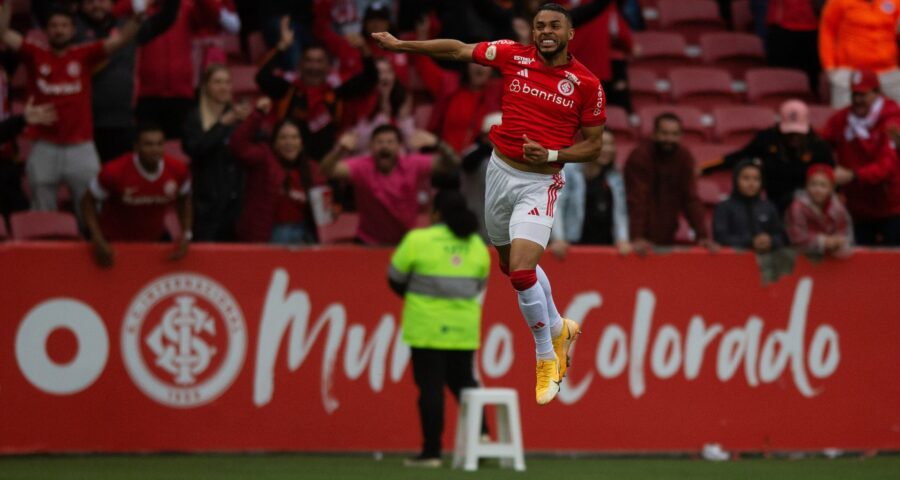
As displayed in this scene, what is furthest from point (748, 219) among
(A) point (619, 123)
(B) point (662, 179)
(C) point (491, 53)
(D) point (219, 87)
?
(C) point (491, 53)

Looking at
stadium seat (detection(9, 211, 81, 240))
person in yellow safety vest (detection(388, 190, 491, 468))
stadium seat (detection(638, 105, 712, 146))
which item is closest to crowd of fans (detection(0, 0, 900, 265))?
stadium seat (detection(9, 211, 81, 240))

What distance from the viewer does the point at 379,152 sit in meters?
12.5

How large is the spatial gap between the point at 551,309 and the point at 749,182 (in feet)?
14.2

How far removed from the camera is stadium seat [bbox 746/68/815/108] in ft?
55.7

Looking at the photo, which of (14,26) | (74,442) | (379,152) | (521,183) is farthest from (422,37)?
(521,183)

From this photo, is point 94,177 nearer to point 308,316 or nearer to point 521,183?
point 308,316

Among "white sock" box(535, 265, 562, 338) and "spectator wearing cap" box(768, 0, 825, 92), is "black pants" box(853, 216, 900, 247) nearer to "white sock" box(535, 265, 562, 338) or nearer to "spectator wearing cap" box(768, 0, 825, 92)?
"spectator wearing cap" box(768, 0, 825, 92)

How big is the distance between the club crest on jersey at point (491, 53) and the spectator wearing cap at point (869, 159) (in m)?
6.03

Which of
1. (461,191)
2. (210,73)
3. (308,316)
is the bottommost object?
(308,316)

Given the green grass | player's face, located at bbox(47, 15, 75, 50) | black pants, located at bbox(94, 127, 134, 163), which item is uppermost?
player's face, located at bbox(47, 15, 75, 50)

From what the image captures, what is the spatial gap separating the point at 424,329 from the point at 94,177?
9.54 feet

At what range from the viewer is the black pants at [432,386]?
11500 millimetres

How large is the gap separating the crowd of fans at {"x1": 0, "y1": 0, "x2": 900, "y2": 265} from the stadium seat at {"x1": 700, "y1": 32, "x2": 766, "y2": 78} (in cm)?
274

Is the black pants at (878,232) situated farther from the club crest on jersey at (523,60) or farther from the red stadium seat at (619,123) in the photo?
the club crest on jersey at (523,60)
